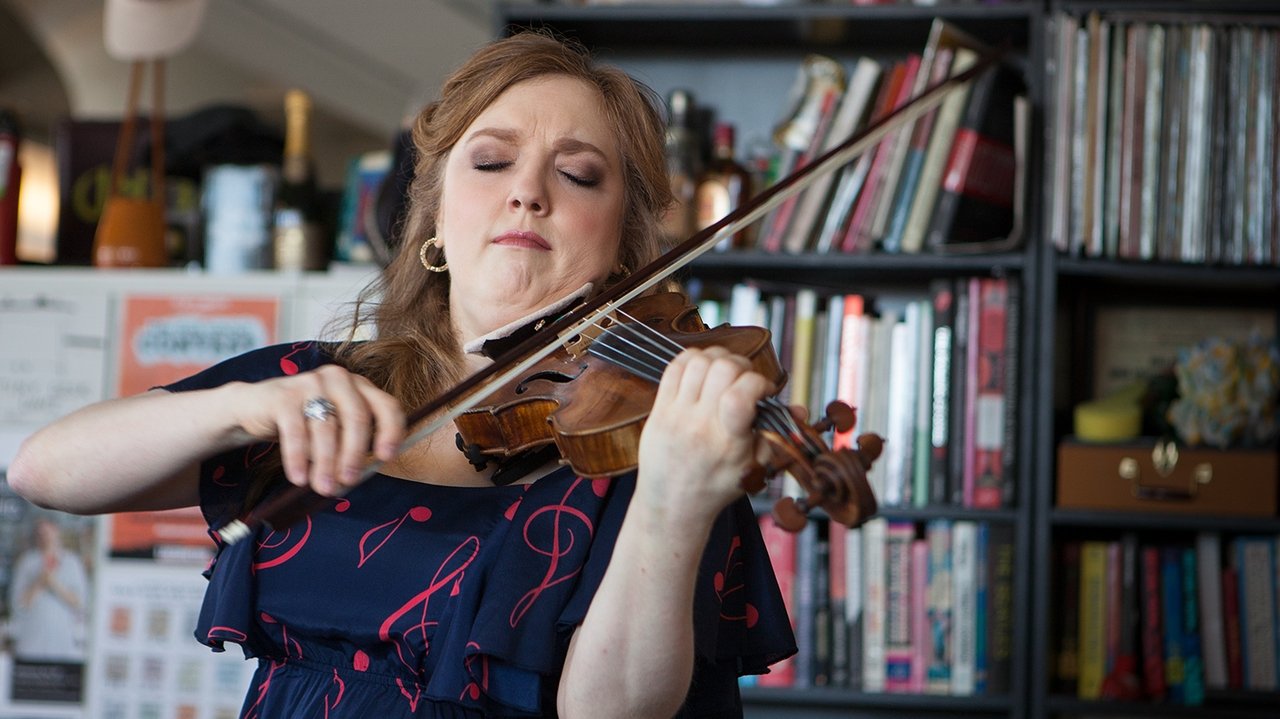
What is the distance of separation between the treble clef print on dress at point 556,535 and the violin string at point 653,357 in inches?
4.0

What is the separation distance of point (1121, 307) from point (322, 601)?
1.64 m

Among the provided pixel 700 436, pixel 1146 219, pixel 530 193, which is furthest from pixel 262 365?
pixel 1146 219

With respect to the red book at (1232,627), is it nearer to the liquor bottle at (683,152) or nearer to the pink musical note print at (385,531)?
the liquor bottle at (683,152)

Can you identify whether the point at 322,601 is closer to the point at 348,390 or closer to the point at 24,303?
the point at 348,390

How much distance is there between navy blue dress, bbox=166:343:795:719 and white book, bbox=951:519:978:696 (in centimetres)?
102

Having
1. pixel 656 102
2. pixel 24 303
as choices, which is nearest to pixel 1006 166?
pixel 656 102

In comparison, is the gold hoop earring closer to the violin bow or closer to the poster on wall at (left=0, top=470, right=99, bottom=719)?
the violin bow

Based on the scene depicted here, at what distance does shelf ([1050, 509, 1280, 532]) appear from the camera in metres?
1.93

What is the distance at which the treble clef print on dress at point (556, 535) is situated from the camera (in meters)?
0.96

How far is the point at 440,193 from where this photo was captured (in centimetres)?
125

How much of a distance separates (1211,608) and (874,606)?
1.71ft

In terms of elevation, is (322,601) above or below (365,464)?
below

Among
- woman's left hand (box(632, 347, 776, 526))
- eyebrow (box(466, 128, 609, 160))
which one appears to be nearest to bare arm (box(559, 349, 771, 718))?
woman's left hand (box(632, 347, 776, 526))

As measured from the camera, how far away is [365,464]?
83 centimetres
